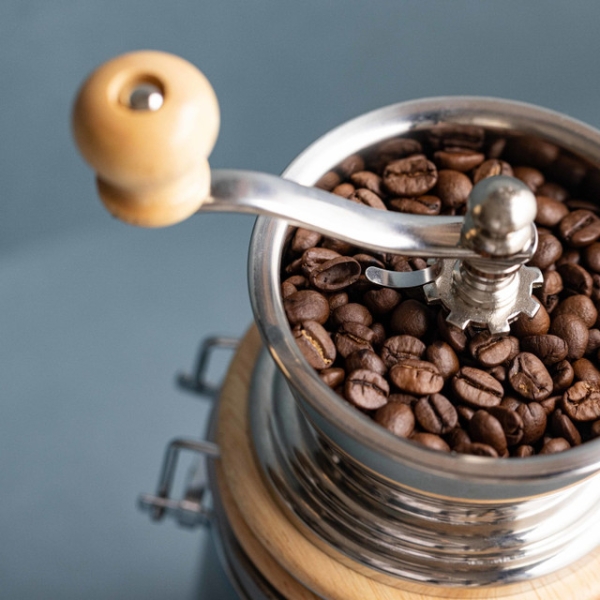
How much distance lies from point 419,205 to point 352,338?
0.16m

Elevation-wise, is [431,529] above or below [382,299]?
below

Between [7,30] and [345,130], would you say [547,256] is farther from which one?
[7,30]

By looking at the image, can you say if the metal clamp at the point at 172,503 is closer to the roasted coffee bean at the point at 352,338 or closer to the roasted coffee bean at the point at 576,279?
the roasted coffee bean at the point at 352,338

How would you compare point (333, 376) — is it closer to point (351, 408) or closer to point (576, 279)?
point (351, 408)

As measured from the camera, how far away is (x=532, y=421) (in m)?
0.61

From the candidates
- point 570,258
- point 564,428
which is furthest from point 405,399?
point 570,258

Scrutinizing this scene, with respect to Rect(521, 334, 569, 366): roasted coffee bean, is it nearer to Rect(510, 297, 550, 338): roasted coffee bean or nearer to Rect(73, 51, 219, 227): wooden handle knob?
Rect(510, 297, 550, 338): roasted coffee bean

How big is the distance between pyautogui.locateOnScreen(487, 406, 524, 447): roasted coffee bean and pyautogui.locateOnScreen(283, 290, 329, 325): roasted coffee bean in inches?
6.3

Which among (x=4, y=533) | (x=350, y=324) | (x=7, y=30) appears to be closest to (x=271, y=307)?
(x=350, y=324)

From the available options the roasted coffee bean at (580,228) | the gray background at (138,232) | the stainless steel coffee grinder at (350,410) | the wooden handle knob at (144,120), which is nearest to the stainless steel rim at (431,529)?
the stainless steel coffee grinder at (350,410)

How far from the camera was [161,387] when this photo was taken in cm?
159

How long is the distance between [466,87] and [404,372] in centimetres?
110

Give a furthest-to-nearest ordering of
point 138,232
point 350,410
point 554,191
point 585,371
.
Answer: point 138,232 < point 554,191 < point 585,371 < point 350,410

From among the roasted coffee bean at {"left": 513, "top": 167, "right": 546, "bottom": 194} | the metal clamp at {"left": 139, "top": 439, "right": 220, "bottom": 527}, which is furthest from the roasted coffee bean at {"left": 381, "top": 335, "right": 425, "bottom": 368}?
the metal clamp at {"left": 139, "top": 439, "right": 220, "bottom": 527}
